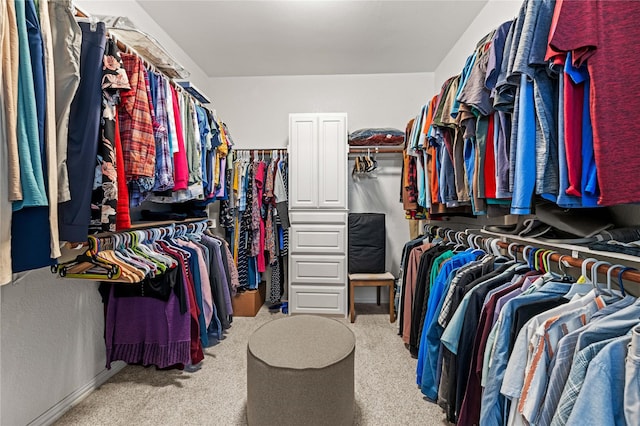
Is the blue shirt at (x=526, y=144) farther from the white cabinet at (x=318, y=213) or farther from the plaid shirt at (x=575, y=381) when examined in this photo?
the white cabinet at (x=318, y=213)

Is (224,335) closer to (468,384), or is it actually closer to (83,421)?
(83,421)

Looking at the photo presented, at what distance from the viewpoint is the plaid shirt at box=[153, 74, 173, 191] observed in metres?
1.73

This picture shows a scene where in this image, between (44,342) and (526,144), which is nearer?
(526,144)

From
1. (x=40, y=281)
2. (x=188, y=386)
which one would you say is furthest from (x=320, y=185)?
(x=40, y=281)

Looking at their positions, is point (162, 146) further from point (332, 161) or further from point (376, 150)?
point (376, 150)

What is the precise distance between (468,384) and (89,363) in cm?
214

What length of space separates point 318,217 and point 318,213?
Answer: 41 mm

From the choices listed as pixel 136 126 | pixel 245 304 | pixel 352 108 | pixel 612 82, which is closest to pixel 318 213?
pixel 245 304

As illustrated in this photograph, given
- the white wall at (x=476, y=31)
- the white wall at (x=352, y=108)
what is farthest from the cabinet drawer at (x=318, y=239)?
the white wall at (x=476, y=31)

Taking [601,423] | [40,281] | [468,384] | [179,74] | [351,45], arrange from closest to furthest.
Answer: [601,423] → [468,384] → [40,281] → [179,74] → [351,45]

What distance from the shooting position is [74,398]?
1781mm

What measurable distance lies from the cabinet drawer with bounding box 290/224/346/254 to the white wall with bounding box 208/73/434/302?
23.8 inches

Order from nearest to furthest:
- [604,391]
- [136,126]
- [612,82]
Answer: [604,391] → [612,82] → [136,126]

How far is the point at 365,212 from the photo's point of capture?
366 cm
